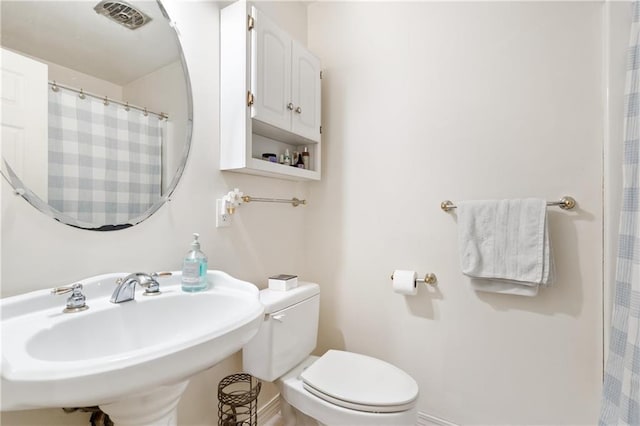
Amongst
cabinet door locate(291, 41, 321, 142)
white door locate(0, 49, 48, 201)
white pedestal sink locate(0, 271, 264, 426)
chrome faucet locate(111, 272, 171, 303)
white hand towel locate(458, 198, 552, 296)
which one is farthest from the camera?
cabinet door locate(291, 41, 321, 142)

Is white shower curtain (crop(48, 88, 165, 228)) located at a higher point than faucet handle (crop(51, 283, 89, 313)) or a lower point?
higher

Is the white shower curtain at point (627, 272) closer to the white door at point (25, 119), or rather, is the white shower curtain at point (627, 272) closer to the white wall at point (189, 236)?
the white wall at point (189, 236)

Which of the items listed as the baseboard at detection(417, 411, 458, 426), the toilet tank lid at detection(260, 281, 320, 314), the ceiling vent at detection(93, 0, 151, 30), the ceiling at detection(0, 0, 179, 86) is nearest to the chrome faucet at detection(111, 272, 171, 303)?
the toilet tank lid at detection(260, 281, 320, 314)

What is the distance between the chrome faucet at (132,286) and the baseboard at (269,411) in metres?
0.97

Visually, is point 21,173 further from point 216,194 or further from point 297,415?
point 297,415

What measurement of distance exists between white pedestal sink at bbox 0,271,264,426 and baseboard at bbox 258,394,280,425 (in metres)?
0.86

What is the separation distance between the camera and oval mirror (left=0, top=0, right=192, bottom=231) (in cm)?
83

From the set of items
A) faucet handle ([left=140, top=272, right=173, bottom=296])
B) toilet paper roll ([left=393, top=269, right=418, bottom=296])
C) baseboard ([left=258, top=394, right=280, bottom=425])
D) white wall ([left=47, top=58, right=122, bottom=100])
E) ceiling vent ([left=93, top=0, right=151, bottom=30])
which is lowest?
baseboard ([left=258, top=394, right=280, bottom=425])

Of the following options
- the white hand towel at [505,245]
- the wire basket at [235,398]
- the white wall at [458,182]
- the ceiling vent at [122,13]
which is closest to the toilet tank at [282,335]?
the wire basket at [235,398]

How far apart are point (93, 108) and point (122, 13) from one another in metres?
0.36

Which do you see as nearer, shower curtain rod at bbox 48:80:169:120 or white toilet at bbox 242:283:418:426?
shower curtain rod at bbox 48:80:169:120

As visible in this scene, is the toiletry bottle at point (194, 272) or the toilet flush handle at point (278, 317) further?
the toilet flush handle at point (278, 317)

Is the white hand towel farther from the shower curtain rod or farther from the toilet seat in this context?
the shower curtain rod

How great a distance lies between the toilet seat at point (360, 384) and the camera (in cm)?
110
